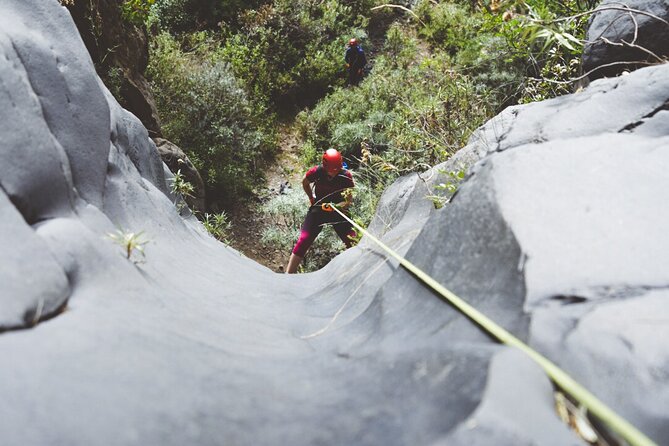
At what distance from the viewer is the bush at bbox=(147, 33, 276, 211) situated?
7941mm

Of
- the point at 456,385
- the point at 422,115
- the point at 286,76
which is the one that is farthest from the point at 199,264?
the point at 286,76

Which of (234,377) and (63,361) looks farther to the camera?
(234,377)

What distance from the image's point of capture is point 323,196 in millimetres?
5629

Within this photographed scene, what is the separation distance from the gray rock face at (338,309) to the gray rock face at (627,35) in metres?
1.26

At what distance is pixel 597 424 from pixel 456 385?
378mm

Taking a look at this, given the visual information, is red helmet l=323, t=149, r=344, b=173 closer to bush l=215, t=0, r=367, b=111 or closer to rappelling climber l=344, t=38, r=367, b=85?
bush l=215, t=0, r=367, b=111

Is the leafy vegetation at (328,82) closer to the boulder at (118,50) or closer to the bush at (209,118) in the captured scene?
the bush at (209,118)

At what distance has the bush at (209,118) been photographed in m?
7.94

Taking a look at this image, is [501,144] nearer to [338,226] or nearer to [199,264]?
[199,264]

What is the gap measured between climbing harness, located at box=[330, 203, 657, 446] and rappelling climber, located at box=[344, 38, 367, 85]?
9537 mm

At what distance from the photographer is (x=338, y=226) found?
598cm

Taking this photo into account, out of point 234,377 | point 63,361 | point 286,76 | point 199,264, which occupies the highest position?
point 63,361

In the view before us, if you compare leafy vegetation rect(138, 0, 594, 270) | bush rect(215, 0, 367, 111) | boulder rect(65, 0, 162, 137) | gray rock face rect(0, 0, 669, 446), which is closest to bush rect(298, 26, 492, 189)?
leafy vegetation rect(138, 0, 594, 270)

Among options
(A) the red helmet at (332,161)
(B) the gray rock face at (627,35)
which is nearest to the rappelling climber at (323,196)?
(A) the red helmet at (332,161)
